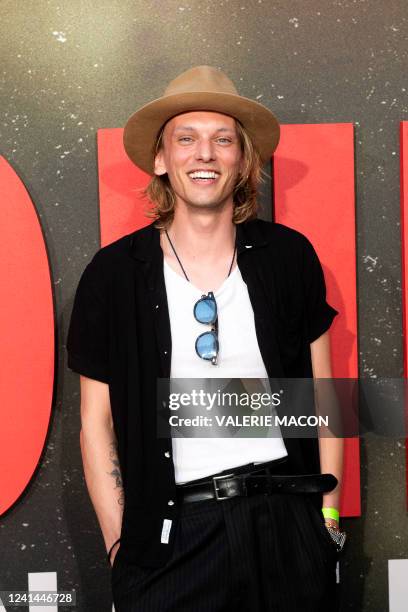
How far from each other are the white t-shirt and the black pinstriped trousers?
97 millimetres

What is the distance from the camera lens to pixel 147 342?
2.01m

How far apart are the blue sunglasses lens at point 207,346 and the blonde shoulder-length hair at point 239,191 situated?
0.40 meters

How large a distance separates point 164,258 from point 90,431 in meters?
0.51

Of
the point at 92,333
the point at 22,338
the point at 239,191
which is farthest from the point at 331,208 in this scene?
the point at 22,338

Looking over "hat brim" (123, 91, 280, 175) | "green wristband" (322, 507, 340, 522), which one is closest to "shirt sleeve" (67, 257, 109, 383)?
"hat brim" (123, 91, 280, 175)

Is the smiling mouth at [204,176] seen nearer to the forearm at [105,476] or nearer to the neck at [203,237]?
the neck at [203,237]

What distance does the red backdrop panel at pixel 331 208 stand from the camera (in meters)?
2.56

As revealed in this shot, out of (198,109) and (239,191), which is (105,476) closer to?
(239,191)

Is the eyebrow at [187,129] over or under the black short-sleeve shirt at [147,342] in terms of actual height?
over

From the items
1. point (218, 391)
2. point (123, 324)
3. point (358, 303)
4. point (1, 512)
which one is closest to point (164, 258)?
point (123, 324)

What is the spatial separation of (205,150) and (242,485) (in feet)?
2.85

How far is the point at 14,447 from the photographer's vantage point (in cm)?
250

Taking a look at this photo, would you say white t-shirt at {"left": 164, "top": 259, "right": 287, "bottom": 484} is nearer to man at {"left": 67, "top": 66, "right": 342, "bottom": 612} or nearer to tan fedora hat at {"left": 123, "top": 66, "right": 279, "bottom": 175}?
man at {"left": 67, "top": 66, "right": 342, "bottom": 612}

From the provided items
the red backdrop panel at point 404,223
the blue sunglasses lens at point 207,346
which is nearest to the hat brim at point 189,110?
the red backdrop panel at point 404,223
